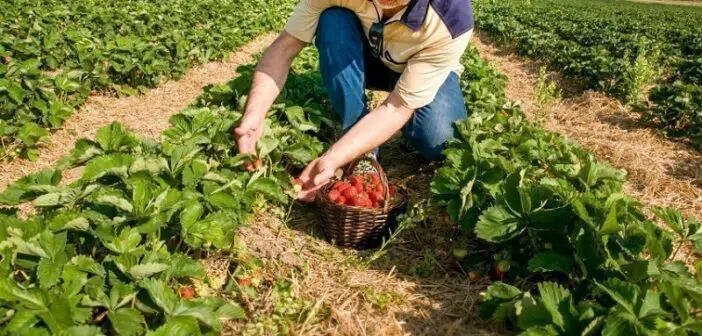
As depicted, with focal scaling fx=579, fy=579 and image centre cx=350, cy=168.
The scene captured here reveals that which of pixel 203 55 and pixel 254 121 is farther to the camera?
pixel 203 55

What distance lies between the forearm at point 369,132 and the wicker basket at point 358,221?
12 cm

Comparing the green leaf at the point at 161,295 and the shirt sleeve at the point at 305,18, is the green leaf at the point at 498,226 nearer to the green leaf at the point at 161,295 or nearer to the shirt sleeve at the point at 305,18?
the green leaf at the point at 161,295

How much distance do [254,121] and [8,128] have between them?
225cm

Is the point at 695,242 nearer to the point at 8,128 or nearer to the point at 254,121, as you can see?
the point at 254,121

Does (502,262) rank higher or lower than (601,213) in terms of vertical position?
lower

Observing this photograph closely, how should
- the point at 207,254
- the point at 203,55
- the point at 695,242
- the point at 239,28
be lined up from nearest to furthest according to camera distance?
the point at 695,242, the point at 207,254, the point at 203,55, the point at 239,28

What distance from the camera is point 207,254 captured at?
275 centimetres

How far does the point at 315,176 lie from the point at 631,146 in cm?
334

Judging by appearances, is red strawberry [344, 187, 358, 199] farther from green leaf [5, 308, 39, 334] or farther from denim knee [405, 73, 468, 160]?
green leaf [5, 308, 39, 334]

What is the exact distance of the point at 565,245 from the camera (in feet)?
7.96

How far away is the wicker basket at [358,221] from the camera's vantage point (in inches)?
115

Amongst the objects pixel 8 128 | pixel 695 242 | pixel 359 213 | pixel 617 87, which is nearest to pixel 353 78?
pixel 359 213

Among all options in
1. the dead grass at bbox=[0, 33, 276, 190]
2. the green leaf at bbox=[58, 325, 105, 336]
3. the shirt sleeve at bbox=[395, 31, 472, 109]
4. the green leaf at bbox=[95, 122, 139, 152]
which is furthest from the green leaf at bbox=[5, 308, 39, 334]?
the dead grass at bbox=[0, 33, 276, 190]

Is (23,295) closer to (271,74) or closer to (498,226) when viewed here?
(498,226)
